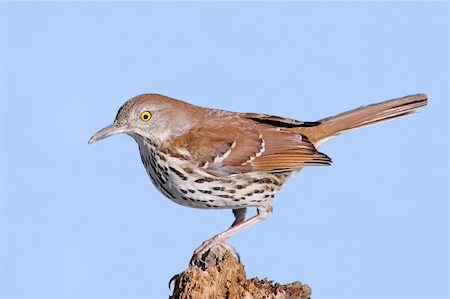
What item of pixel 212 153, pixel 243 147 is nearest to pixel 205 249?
pixel 212 153

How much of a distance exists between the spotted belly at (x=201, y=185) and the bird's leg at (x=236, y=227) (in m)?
0.17

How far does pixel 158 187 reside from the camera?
9.10 metres

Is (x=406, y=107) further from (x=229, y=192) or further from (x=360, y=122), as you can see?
(x=229, y=192)

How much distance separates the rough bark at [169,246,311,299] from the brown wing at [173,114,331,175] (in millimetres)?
1257

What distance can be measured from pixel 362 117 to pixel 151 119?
270 centimetres

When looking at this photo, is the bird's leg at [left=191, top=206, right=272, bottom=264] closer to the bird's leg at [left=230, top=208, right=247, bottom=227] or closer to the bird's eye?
the bird's leg at [left=230, top=208, right=247, bottom=227]

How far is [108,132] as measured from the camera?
343 inches

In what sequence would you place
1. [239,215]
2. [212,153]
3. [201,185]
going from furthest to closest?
[239,215] → [212,153] → [201,185]

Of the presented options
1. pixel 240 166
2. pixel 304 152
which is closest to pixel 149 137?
pixel 240 166

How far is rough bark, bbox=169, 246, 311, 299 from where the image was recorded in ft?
24.8

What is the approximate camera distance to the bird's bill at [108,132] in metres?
8.69

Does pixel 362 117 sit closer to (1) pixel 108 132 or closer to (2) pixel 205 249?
(2) pixel 205 249

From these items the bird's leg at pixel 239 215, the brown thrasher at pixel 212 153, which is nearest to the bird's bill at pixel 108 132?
the brown thrasher at pixel 212 153

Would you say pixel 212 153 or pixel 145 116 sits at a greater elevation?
pixel 145 116
